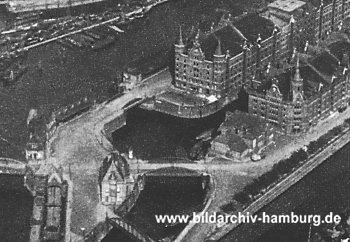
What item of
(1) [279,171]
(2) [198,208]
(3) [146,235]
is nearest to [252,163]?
(1) [279,171]

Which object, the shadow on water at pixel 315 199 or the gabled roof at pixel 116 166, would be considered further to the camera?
the gabled roof at pixel 116 166

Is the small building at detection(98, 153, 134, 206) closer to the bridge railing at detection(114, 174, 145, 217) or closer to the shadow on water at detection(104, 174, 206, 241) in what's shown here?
the bridge railing at detection(114, 174, 145, 217)

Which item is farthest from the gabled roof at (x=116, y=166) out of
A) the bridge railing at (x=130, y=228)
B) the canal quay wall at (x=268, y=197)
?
the canal quay wall at (x=268, y=197)

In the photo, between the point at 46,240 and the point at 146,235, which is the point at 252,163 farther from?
the point at 46,240

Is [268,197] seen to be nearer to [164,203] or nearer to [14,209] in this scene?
[164,203]

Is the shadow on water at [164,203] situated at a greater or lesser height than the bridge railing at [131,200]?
lesser

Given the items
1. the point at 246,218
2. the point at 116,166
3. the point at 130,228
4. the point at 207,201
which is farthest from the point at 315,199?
the point at 116,166

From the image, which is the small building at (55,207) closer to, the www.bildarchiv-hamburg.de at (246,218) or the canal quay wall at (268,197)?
the www.bildarchiv-hamburg.de at (246,218)
